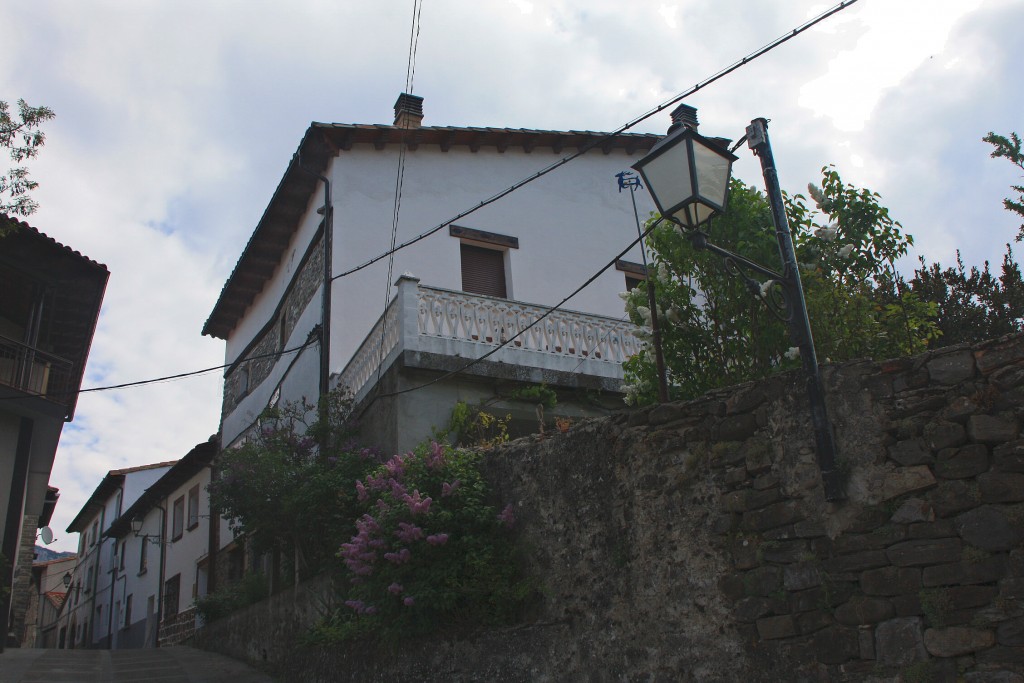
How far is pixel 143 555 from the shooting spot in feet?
78.8

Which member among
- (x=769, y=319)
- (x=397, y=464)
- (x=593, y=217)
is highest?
(x=593, y=217)

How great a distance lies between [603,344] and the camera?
10758 millimetres

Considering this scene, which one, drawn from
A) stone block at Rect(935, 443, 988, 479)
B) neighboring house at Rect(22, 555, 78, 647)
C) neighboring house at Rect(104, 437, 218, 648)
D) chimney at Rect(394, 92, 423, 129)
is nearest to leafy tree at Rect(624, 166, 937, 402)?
stone block at Rect(935, 443, 988, 479)

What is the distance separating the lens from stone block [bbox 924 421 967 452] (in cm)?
443

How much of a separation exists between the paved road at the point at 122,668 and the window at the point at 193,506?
7232mm

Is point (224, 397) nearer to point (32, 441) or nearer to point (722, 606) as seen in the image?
point (32, 441)

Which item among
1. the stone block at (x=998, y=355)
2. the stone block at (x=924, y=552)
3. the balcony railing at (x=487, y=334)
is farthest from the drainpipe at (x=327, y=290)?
the stone block at (x=998, y=355)

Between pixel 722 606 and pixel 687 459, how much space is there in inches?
37.0

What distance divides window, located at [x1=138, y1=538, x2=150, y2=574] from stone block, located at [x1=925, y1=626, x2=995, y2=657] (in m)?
23.1

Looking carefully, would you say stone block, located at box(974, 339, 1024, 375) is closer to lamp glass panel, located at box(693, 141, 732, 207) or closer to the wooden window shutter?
lamp glass panel, located at box(693, 141, 732, 207)

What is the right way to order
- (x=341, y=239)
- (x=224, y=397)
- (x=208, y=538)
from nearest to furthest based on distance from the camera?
1. (x=341, y=239)
2. (x=208, y=538)
3. (x=224, y=397)

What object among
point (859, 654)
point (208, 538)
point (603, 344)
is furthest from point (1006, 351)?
point (208, 538)

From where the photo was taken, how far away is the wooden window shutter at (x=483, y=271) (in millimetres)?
12930

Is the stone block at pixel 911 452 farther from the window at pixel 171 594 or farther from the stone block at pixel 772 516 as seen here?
the window at pixel 171 594
